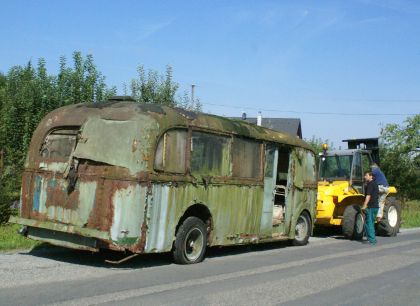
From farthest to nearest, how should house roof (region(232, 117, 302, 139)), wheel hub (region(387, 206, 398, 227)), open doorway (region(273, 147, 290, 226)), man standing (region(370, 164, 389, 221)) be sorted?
house roof (region(232, 117, 302, 139))
wheel hub (region(387, 206, 398, 227))
man standing (region(370, 164, 389, 221))
open doorway (region(273, 147, 290, 226))

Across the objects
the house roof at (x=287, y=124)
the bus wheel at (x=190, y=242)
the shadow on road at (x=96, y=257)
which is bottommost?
the shadow on road at (x=96, y=257)

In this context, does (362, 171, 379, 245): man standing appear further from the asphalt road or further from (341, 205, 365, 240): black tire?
the asphalt road

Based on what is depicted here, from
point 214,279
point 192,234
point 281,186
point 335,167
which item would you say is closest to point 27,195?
point 192,234

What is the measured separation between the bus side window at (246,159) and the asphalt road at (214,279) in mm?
1671

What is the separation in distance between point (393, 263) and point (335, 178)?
18.3 feet

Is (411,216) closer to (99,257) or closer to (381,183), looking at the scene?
(381,183)

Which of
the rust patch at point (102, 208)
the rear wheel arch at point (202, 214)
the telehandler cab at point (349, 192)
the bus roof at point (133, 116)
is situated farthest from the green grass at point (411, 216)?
the rust patch at point (102, 208)

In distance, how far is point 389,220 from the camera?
56.2 ft

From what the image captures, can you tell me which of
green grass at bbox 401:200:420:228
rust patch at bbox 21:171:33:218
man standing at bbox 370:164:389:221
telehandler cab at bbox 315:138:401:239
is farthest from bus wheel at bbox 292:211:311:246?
green grass at bbox 401:200:420:228

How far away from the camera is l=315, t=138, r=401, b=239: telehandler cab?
15.2m

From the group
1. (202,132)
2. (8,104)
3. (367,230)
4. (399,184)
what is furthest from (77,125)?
(399,184)

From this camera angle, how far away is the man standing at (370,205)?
14531mm

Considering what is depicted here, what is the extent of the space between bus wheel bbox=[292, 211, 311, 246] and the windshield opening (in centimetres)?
286

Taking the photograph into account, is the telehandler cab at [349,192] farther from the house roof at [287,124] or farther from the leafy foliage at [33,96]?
the house roof at [287,124]
